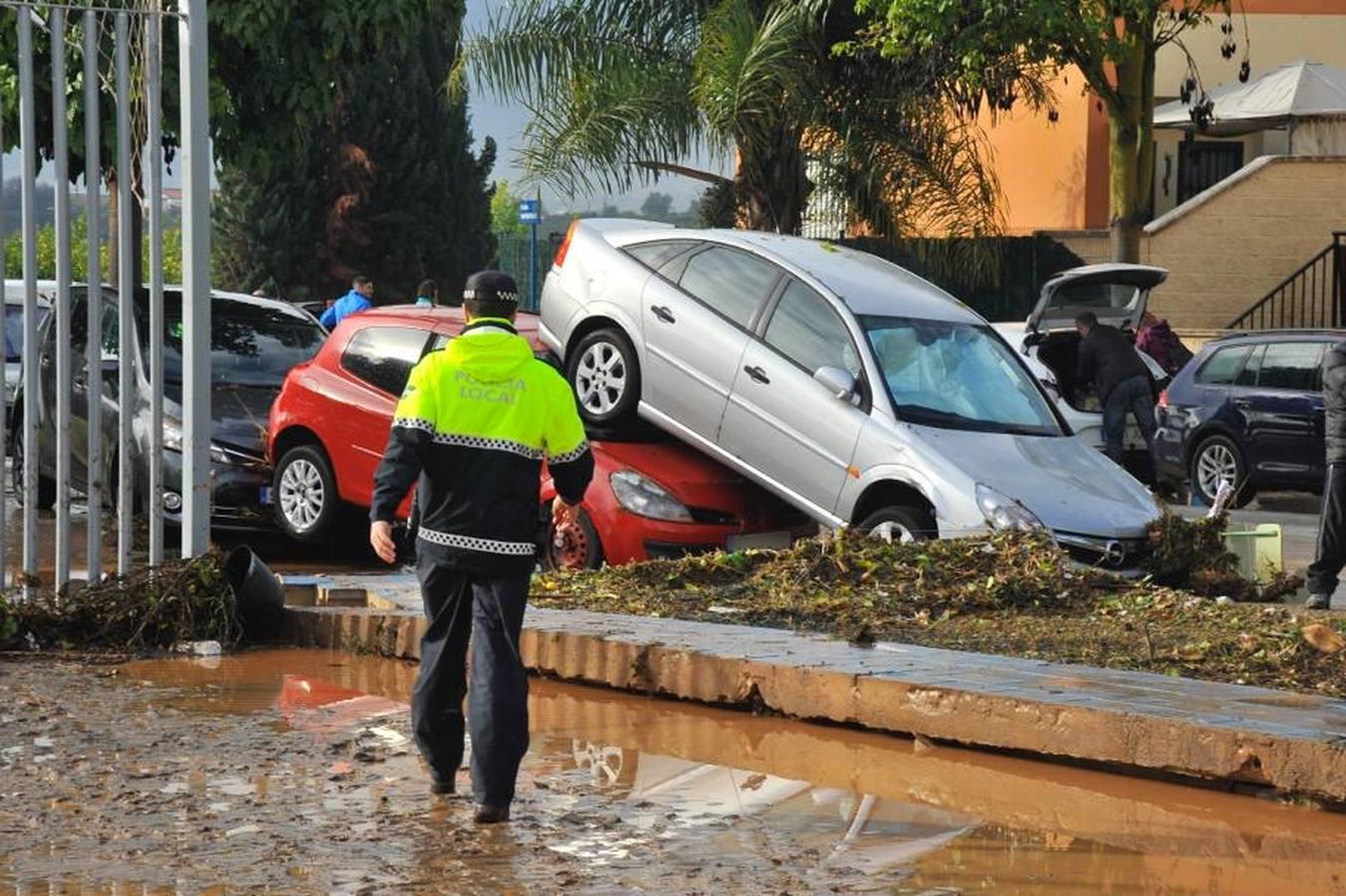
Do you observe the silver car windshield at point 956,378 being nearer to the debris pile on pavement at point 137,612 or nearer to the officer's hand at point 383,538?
the debris pile on pavement at point 137,612

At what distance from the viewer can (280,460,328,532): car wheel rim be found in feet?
47.2

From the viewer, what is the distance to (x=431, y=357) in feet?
22.7

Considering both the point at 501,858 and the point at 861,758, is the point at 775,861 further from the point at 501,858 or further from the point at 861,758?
the point at 861,758

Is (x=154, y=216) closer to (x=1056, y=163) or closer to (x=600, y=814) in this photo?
(x=600, y=814)

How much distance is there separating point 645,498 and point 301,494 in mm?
3007

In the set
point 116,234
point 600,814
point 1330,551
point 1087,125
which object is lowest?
point 600,814

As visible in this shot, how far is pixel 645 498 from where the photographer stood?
12406mm

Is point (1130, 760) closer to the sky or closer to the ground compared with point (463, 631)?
closer to the ground

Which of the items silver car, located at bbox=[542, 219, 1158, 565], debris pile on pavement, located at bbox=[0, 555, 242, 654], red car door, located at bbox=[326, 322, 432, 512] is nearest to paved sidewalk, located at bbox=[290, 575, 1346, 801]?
debris pile on pavement, located at bbox=[0, 555, 242, 654]

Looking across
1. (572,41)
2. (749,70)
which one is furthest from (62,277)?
(572,41)

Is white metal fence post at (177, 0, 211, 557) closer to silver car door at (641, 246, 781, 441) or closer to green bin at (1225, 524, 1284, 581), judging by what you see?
silver car door at (641, 246, 781, 441)

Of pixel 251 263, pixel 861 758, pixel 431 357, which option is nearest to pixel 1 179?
pixel 431 357

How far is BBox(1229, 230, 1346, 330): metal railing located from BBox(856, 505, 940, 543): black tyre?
16.3m

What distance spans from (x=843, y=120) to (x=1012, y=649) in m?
15.2
